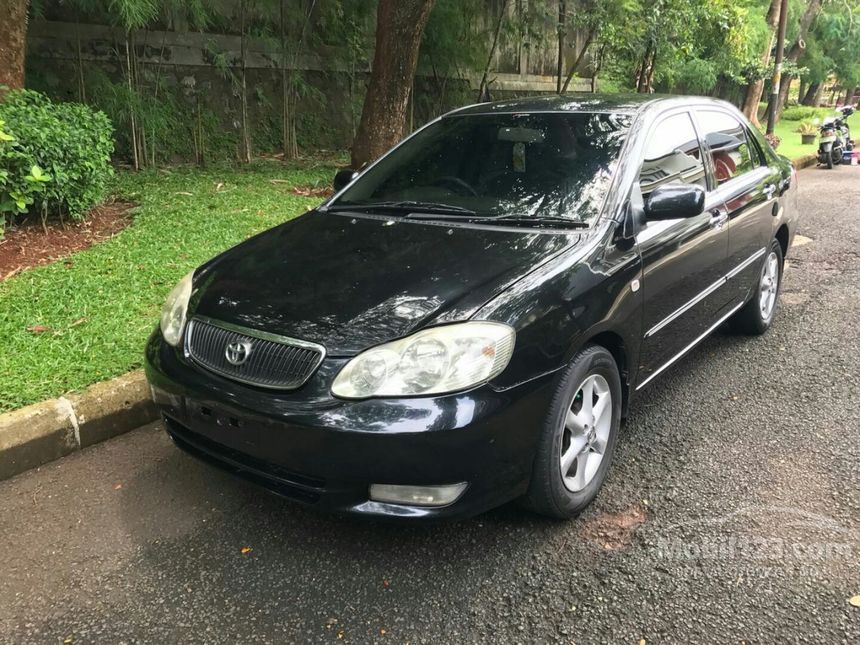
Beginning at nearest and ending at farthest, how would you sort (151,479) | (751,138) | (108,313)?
(151,479), (108,313), (751,138)

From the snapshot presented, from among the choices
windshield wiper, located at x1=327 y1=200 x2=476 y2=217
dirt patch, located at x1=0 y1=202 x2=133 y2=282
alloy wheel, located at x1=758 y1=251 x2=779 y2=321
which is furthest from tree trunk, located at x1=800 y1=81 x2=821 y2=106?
windshield wiper, located at x1=327 y1=200 x2=476 y2=217

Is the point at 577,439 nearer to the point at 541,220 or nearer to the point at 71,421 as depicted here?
the point at 541,220

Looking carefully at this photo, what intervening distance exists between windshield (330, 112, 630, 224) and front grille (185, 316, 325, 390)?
3.94 feet

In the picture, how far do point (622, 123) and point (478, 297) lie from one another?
1553 millimetres

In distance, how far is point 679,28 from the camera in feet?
35.1

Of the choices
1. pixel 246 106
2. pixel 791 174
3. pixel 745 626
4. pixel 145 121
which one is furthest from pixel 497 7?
pixel 745 626

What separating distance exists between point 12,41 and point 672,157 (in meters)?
5.75

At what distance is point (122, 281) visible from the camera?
499 centimetres

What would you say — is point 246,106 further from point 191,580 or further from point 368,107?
point 191,580

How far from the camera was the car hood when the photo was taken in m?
2.43

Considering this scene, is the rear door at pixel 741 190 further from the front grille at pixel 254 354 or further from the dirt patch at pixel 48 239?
the dirt patch at pixel 48 239

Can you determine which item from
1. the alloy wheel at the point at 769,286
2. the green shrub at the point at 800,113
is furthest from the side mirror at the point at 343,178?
the green shrub at the point at 800,113

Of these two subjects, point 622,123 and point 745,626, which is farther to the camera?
point 622,123

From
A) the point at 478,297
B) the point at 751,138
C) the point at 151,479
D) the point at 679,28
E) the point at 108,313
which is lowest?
the point at 151,479
